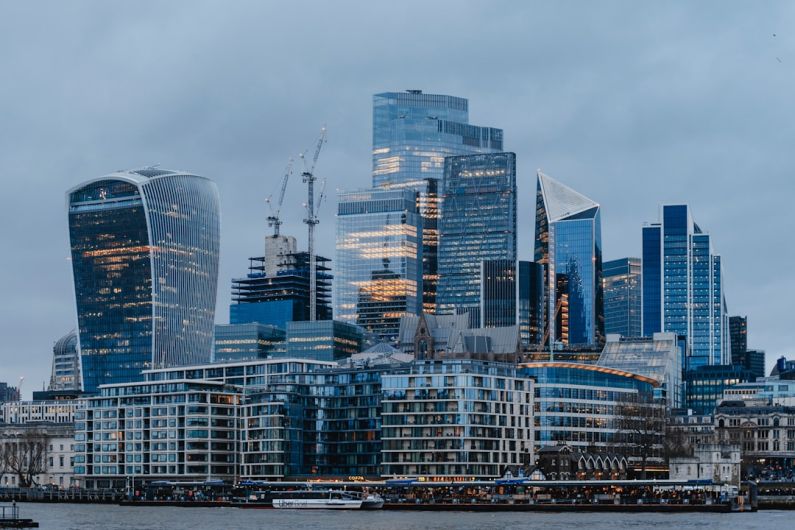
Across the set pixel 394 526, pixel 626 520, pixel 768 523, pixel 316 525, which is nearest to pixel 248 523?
pixel 316 525

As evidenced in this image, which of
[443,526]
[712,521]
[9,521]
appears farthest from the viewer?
[712,521]

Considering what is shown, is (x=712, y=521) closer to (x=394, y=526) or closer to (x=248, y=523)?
(x=394, y=526)

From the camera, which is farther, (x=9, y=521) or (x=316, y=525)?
(x=316, y=525)

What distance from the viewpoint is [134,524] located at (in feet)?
606

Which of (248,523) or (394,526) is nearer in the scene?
(394,526)

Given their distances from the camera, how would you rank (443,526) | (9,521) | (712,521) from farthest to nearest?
(712,521) → (443,526) → (9,521)

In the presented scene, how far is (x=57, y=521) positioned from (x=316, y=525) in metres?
35.2

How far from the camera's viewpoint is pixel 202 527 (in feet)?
585

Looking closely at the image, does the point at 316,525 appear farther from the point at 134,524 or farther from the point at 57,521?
the point at 57,521

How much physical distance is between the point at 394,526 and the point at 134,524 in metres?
32.3

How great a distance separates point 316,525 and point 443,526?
53.9 feet

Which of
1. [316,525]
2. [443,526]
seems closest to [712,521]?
[443,526]

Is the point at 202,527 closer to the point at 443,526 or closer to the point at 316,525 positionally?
the point at 316,525

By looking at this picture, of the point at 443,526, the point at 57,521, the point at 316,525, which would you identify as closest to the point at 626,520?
the point at 443,526
